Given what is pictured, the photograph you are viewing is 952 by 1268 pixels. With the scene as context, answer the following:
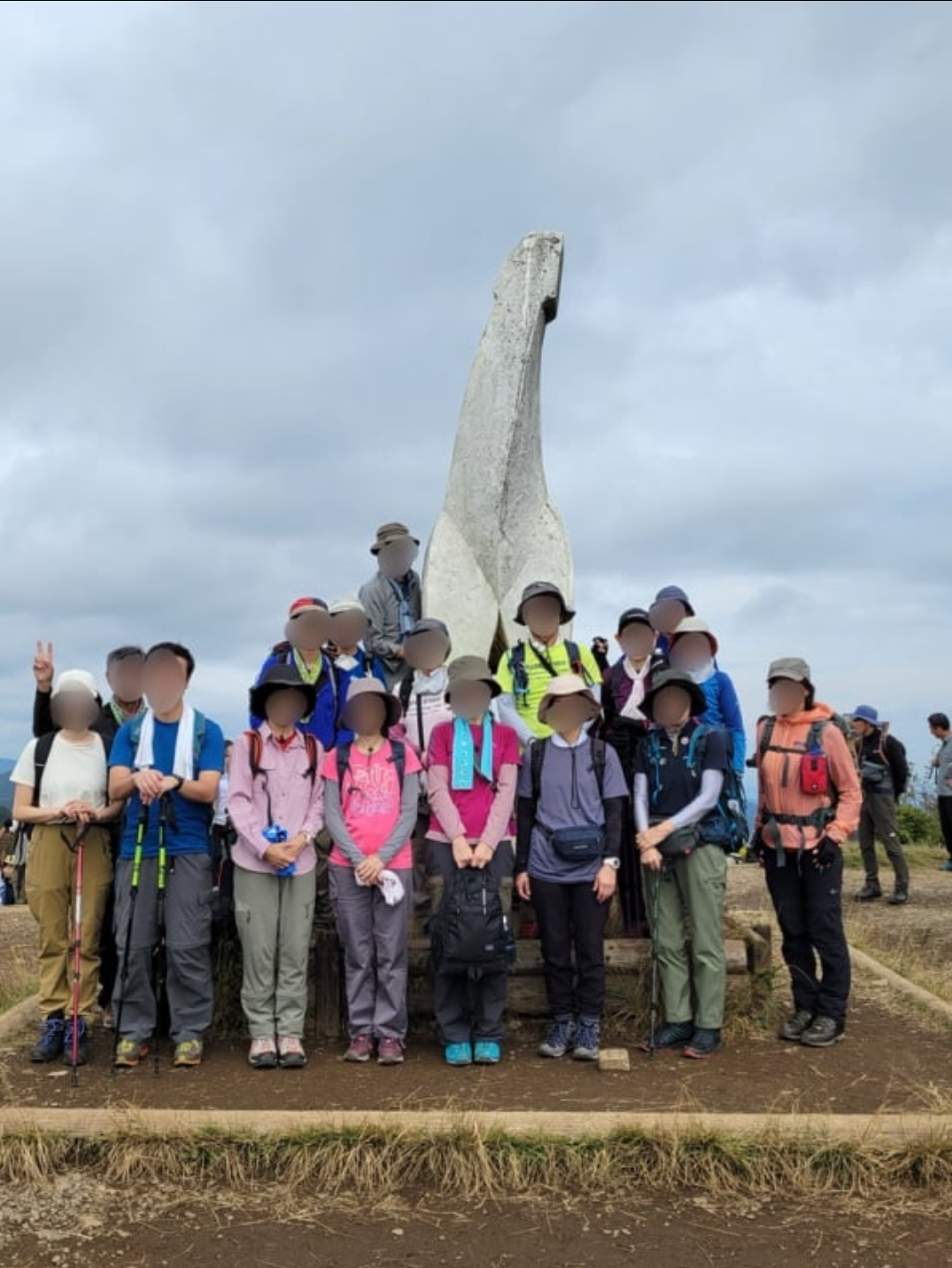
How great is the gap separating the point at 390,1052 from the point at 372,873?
860mm

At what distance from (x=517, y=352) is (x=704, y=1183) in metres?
6.02

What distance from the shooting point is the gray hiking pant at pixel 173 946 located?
17.5 ft

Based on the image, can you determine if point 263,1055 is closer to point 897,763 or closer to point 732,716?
point 732,716

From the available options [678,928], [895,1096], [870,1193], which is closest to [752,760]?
[678,928]

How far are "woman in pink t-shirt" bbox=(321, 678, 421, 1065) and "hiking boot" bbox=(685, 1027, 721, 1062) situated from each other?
4.60 ft

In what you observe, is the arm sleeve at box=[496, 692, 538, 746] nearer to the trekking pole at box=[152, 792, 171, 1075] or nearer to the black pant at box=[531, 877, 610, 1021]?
the black pant at box=[531, 877, 610, 1021]

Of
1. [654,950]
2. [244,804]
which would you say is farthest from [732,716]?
[244,804]

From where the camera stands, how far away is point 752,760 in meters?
5.91

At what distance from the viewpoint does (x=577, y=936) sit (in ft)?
18.0

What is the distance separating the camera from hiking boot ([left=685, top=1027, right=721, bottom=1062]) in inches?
215

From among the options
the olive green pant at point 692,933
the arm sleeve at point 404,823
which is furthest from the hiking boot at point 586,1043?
the arm sleeve at point 404,823

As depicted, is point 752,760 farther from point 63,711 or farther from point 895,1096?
point 63,711

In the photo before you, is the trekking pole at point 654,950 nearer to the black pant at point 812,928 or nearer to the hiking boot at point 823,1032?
the black pant at point 812,928

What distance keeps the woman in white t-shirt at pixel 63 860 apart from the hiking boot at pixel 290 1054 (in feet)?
3.31
